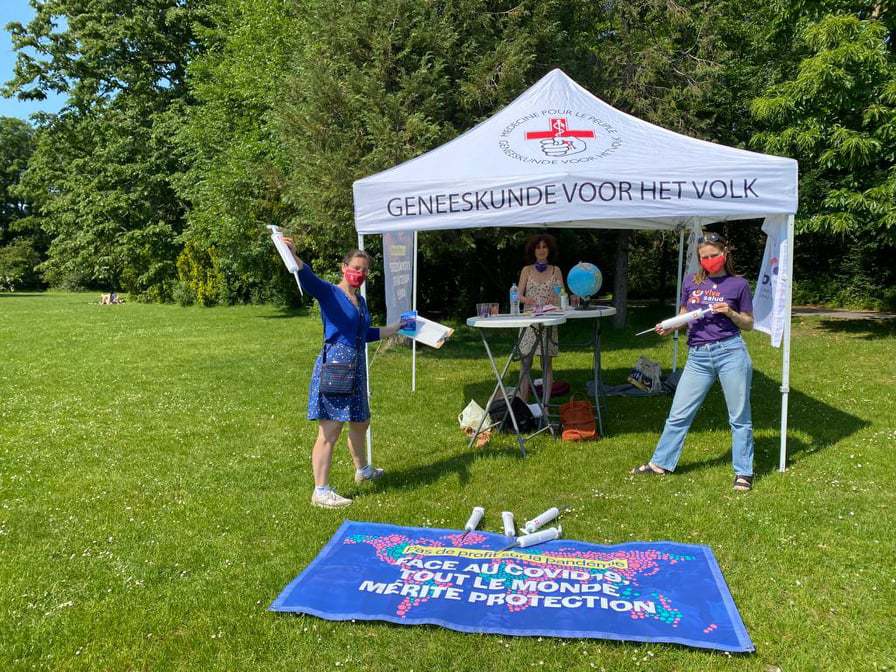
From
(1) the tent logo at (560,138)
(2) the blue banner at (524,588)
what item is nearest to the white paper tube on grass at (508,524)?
(2) the blue banner at (524,588)

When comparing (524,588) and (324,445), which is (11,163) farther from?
(524,588)

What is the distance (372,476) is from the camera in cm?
516

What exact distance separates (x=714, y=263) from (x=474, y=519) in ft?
7.96

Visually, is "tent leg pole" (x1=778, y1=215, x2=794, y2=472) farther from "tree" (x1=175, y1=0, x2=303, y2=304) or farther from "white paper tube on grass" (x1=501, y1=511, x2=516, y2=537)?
"tree" (x1=175, y1=0, x2=303, y2=304)

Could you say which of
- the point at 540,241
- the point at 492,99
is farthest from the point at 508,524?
the point at 492,99

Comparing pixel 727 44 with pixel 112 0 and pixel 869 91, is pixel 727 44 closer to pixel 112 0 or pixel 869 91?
pixel 869 91

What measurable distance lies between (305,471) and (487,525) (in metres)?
1.85

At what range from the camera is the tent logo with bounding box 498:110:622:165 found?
5223mm

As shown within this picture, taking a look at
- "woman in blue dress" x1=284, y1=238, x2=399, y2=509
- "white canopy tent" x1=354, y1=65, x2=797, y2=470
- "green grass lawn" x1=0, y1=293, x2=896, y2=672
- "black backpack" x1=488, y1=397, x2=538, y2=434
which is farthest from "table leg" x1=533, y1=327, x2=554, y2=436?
"woman in blue dress" x1=284, y1=238, x2=399, y2=509

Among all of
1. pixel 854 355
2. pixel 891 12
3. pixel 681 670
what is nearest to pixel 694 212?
pixel 681 670

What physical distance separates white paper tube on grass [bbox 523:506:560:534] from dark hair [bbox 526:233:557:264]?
333 centimetres

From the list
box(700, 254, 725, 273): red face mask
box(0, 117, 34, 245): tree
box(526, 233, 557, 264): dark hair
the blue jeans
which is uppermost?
box(0, 117, 34, 245): tree

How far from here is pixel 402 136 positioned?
31.9ft

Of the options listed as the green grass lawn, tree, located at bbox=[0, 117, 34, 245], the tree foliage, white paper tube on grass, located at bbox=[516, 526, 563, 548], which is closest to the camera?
the green grass lawn
